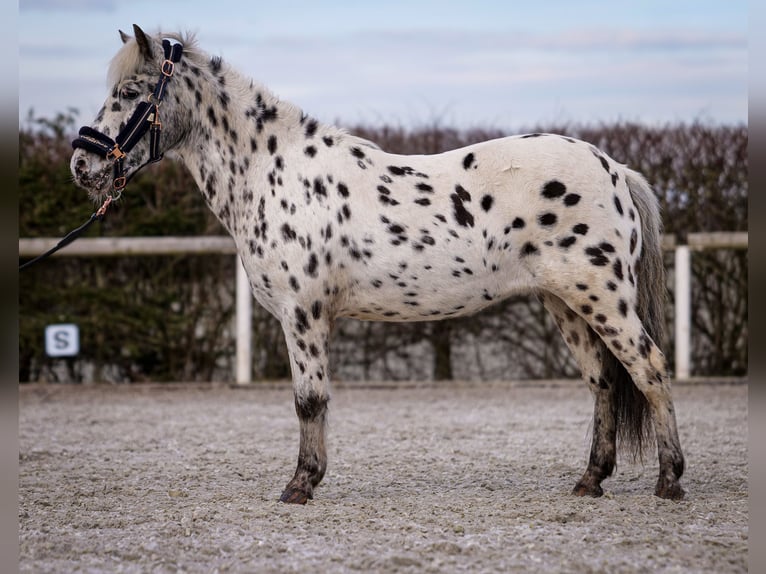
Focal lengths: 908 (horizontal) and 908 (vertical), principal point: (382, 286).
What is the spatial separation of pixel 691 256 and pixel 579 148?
582 centimetres

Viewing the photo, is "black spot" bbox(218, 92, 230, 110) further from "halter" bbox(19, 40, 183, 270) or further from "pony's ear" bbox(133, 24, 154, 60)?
"pony's ear" bbox(133, 24, 154, 60)

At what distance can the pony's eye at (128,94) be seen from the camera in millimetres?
4609

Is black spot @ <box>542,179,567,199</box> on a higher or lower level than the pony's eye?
lower

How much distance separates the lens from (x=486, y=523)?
162 inches

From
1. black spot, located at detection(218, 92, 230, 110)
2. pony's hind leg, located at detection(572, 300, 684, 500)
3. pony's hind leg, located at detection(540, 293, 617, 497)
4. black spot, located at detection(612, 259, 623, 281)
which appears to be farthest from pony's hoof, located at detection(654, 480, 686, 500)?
black spot, located at detection(218, 92, 230, 110)

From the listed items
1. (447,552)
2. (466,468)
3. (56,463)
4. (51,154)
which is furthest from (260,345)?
(447,552)

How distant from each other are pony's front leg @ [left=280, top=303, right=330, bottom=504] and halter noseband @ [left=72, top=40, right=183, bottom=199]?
1.13m

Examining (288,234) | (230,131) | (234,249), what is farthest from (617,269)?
(234,249)

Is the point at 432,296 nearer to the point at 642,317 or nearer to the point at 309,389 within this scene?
the point at 309,389

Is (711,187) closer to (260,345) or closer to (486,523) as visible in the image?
(260,345)

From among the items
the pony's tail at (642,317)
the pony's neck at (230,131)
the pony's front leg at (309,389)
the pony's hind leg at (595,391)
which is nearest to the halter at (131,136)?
the pony's neck at (230,131)

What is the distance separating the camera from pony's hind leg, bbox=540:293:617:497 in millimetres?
4707

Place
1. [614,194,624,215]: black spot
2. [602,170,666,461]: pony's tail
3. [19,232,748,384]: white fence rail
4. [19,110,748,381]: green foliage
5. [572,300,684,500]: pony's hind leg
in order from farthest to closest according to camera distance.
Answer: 1. [19,110,748,381]: green foliage
2. [19,232,748,384]: white fence rail
3. [602,170,666,461]: pony's tail
4. [614,194,624,215]: black spot
5. [572,300,684,500]: pony's hind leg

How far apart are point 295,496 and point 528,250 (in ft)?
5.59
